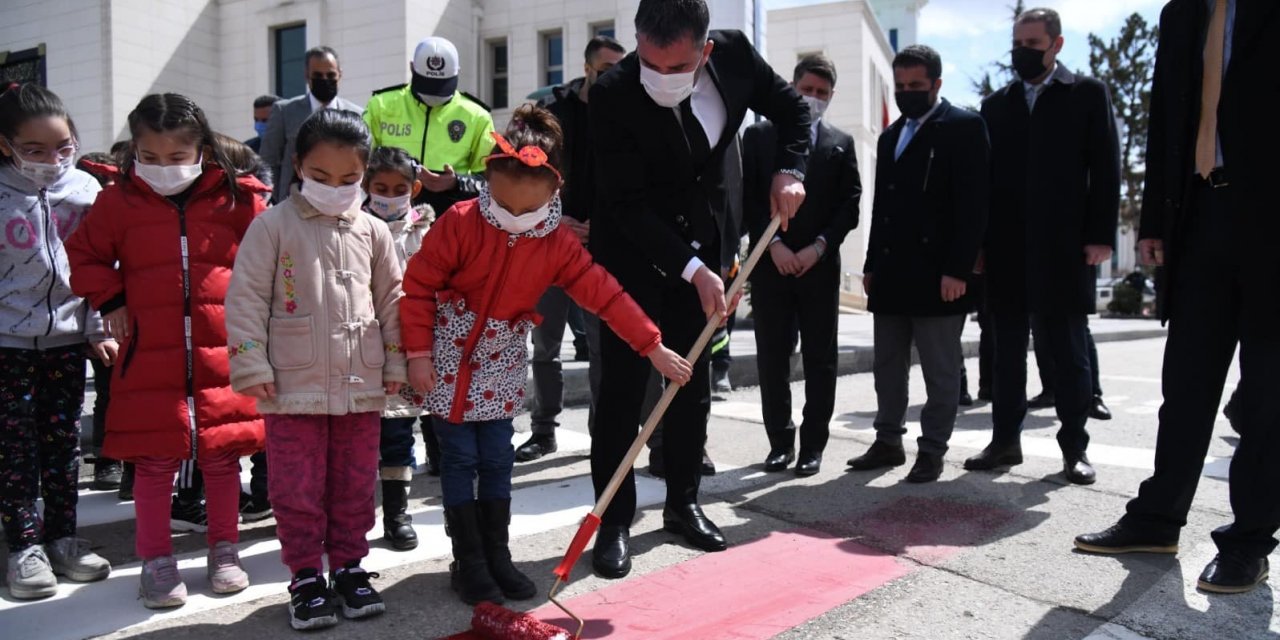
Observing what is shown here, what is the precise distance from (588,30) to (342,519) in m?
20.9

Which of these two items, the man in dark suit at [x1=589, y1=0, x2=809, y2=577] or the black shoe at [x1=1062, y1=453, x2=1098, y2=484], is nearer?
the man in dark suit at [x1=589, y1=0, x2=809, y2=577]

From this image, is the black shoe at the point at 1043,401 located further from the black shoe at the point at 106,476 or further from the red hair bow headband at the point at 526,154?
the black shoe at the point at 106,476

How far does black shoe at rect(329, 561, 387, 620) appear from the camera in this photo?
109 inches

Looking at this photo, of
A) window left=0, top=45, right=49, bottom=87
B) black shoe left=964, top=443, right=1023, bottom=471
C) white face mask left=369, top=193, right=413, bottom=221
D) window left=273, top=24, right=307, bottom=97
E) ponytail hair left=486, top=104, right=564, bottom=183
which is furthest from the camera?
window left=273, top=24, right=307, bottom=97

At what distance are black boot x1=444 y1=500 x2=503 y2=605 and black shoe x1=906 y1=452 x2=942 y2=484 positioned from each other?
2261mm

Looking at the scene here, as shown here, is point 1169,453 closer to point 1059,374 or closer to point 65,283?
point 1059,374

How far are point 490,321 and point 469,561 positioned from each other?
2.51 feet

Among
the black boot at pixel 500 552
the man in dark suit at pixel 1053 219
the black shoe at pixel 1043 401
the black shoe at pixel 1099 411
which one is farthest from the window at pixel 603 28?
the black boot at pixel 500 552

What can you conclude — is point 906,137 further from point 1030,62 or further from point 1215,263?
point 1215,263

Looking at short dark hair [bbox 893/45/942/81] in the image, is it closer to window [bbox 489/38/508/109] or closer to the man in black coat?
the man in black coat

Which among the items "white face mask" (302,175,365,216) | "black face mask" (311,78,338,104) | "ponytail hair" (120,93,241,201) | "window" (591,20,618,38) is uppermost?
"window" (591,20,618,38)

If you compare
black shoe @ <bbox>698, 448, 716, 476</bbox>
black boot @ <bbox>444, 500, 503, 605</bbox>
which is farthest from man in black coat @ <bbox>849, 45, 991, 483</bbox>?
black boot @ <bbox>444, 500, 503, 605</bbox>

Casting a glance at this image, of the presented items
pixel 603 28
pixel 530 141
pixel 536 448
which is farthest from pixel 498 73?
pixel 530 141

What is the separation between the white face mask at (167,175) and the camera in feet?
9.83
